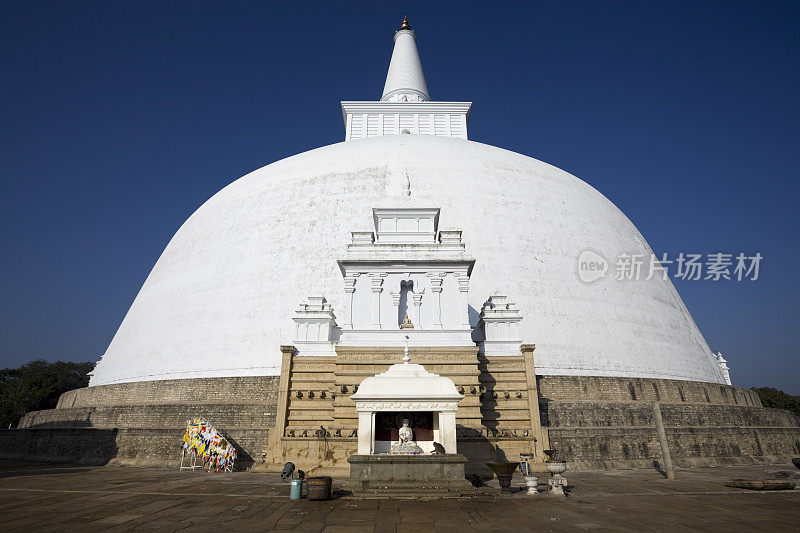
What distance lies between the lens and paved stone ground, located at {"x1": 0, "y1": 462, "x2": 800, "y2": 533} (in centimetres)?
704

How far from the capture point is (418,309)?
53.2 ft

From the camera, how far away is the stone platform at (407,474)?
984 centimetres

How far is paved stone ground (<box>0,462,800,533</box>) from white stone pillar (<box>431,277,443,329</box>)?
5.68 meters

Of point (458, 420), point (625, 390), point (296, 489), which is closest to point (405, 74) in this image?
point (625, 390)

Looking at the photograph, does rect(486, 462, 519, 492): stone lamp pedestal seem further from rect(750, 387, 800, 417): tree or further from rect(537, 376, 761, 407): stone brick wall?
rect(750, 387, 800, 417): tree

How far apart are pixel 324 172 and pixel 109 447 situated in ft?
53.2

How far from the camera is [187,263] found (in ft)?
78.0

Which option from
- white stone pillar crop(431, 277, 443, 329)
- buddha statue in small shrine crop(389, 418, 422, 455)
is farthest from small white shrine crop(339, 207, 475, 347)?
buddha statue in small shrine crop(389, 418, 422, 455)

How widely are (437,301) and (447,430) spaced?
5678 mm

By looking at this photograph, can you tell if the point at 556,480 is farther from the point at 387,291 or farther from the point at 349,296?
the point at 349,296

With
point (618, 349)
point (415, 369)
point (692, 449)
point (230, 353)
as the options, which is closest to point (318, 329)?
point (230, 353)

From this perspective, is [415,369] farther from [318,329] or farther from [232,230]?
[232,230]

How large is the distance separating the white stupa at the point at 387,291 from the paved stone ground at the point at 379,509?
297 inches
